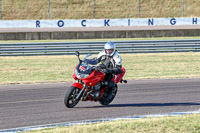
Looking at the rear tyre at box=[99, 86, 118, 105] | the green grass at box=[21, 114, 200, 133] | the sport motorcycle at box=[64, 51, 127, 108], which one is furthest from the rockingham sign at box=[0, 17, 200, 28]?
the green grass at box=[21, 114, 200, 133]

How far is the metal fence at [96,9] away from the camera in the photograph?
43125 mm

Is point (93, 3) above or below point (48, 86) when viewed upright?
above

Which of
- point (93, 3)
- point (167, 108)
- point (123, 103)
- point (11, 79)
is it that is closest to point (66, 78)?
point (11, 79)

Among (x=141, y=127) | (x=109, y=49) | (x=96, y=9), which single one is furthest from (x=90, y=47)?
(x=141, y=127)

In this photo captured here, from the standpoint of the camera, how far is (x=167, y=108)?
1015 centimetres

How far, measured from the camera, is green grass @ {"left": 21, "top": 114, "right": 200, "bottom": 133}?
7250 millimetres

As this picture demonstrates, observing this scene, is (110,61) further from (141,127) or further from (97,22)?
(97,22)

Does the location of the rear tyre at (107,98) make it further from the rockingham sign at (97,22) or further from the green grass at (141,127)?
the rockingham sign at (97,22)

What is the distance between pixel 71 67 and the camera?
20.7 meters

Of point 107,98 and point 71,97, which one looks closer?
point 71,97

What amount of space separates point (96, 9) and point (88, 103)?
3387 centimetres

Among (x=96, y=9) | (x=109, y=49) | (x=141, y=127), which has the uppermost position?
(x=96, y=9)

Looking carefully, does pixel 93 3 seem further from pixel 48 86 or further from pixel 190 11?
pixel 48 86

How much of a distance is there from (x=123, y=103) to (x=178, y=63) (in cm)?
1150
